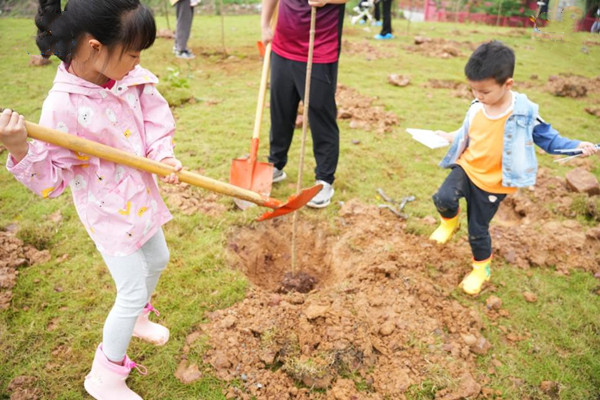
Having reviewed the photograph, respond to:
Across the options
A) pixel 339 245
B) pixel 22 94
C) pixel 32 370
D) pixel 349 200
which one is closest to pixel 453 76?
pixel 349 200

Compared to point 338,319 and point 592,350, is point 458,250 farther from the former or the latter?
point 338,319

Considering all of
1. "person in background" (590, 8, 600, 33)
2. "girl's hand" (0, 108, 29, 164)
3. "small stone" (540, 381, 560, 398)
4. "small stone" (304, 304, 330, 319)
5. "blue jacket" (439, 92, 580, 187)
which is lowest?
"small stone" (540, 381, 560, 398)

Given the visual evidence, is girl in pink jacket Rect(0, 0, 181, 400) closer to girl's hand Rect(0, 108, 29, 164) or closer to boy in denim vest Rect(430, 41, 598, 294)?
girl's hand Rect(0, 108, 29, 164)

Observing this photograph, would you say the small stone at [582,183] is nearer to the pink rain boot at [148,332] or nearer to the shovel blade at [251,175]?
the shovel blade at [251,175]

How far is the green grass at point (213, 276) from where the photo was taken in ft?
7.64

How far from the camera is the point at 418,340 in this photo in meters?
2.49

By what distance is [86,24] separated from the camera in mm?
1438

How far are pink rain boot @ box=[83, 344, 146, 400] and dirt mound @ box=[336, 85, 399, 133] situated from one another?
4.27m

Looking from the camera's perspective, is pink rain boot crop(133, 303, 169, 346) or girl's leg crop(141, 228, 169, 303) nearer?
girl's leg crop(141, 228, 169, 303)

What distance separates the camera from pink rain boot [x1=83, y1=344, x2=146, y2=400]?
200 cm

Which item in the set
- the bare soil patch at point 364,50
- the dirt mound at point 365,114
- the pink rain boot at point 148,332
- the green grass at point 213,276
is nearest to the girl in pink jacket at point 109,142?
the pink rain boot at point 148,332

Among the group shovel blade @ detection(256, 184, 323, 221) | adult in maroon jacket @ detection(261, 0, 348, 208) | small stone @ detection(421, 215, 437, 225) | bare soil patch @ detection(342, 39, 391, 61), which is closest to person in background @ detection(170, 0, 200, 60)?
bare soil patch @ detection(342, 39, 391, 61)

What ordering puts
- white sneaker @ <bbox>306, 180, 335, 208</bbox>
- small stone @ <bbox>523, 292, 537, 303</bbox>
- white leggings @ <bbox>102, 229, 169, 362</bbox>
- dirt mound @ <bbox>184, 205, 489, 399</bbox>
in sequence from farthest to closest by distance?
white sneaker @ <bbox>306, 180, 335, 208</bbox>
small stone @ <bbox>523, 292, 537, 303</bbox>
dirt mound @ <bbox>184, 205, 489, 399</bbox>
white leggings @ <bbox>102, 229, 169, 362</bbox>

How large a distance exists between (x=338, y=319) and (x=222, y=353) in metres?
0.72
